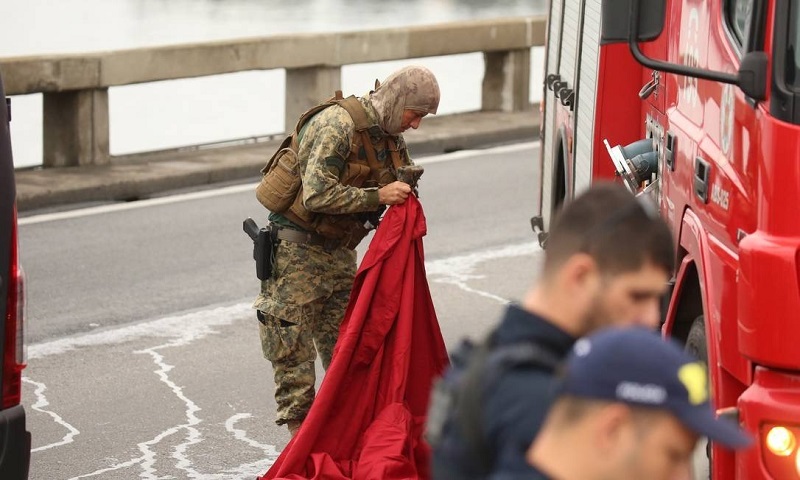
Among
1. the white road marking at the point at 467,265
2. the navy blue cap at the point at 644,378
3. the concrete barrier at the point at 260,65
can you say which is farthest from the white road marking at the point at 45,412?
the concrete barrier at the point at 260,65

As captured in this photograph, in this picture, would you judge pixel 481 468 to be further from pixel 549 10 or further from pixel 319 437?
pixel 549 10

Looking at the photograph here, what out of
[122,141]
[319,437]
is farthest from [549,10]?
[122,141]

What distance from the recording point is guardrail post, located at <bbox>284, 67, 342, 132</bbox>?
51.1 ft

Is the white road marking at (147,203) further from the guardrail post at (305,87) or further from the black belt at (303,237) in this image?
the black belt at (303,237)

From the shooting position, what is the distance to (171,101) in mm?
21500

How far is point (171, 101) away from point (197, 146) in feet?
19.4

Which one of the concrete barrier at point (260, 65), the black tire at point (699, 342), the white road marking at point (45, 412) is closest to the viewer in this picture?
the black tire at point (699, 342)

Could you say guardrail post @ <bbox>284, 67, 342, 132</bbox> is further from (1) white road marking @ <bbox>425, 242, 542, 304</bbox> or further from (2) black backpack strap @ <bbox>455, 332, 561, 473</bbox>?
(2) black backpack strap @ <bbox>455, 332, 561, 473</bbox>

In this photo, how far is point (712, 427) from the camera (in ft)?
8.07

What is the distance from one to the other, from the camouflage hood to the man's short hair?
11.4 ft

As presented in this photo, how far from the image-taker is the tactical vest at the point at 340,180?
664 cm

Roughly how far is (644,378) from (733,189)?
8.35 ft

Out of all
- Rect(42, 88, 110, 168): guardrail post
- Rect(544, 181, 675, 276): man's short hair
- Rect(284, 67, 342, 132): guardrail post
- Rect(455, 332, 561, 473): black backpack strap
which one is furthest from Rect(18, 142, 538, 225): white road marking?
Rect(455, 332, 561, 473): black backpack strap

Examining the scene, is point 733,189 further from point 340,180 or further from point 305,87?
point 305,87
